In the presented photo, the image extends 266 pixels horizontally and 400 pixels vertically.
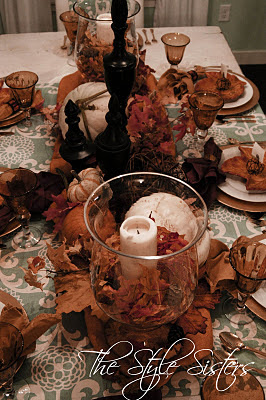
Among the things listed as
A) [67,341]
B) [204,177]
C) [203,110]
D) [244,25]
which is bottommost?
[244,25]

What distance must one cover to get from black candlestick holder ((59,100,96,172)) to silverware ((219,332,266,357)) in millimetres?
546

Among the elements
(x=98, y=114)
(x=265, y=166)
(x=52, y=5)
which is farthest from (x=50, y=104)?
(x=52, y=5)

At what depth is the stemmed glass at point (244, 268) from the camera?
2.86 ft

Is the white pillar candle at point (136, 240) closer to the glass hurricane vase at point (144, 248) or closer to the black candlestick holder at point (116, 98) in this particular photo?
the glass hurricane vase at point (144, 248)

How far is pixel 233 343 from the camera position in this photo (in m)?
0.82

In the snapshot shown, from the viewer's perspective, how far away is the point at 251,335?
85cm

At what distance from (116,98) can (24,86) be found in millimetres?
495

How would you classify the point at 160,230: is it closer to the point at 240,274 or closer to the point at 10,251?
the point at 240,274

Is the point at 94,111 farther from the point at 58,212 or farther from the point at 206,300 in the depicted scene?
the point at 206,300

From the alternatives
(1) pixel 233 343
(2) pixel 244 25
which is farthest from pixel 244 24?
(1) pixel 233 343

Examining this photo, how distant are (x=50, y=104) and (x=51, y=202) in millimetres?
530

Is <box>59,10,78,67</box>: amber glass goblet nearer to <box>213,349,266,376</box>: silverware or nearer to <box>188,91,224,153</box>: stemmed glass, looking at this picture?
<box>188,91,224,153</box>: stemmed glass

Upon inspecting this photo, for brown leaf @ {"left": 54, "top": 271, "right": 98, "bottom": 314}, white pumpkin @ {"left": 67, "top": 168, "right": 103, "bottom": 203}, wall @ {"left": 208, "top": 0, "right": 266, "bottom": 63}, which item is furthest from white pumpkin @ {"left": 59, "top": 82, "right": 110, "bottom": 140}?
wall @ {"left": 208, "top": 0, "right": 266, "bottom": 63}

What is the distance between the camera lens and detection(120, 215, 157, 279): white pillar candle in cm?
65
